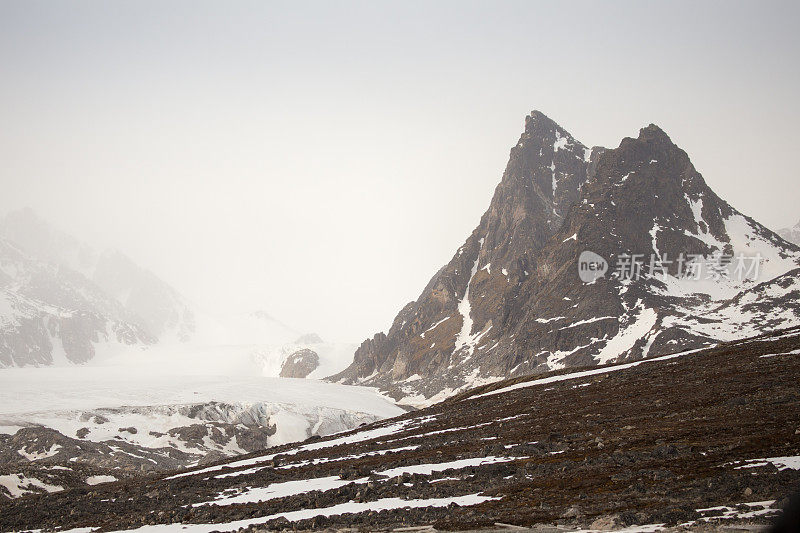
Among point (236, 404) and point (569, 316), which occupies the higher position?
point (569, 316)

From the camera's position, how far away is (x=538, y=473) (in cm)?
3800

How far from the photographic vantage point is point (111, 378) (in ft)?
529

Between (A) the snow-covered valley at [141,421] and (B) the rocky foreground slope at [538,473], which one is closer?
(B) the rocky foreground slope at [538,473]

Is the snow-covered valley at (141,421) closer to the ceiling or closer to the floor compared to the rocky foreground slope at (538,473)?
closer to the floor

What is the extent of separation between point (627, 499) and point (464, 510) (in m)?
7.91

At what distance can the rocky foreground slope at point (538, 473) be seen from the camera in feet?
91.7

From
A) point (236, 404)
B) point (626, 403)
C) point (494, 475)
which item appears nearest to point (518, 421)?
point (626, 403)

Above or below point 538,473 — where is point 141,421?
below

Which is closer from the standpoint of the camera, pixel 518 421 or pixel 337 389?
pixel 518 421

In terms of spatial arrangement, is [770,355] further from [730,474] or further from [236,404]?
[236,404]

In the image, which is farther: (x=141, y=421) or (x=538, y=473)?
(x=141, y=421)

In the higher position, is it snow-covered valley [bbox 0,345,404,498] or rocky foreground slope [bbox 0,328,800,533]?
rocky foreground slope [bbox 0,328,800,533]

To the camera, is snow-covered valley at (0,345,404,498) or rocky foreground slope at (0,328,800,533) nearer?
rocky foreground slope at (0,328,800,533)

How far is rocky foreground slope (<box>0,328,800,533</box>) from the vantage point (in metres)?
27.9
